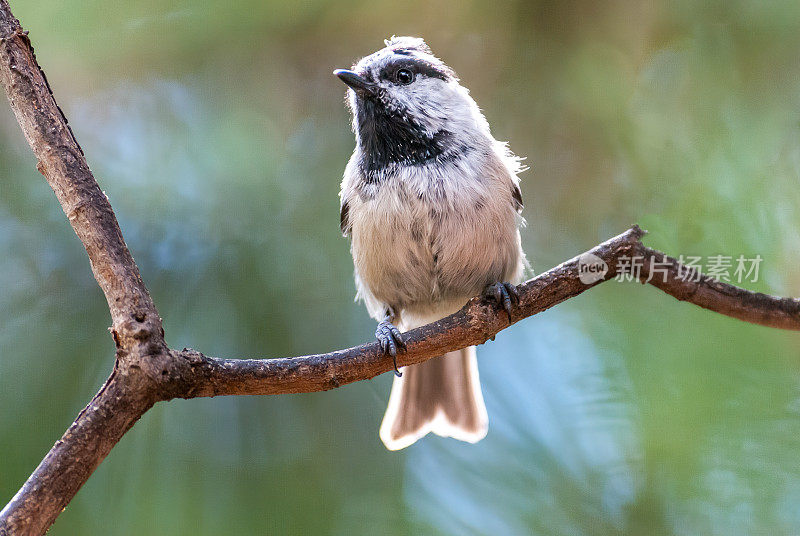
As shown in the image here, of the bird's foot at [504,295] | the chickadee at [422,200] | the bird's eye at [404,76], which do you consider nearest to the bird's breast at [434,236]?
the chickadee at [422,200]

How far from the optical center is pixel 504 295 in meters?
1.50

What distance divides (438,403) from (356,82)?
89 cm

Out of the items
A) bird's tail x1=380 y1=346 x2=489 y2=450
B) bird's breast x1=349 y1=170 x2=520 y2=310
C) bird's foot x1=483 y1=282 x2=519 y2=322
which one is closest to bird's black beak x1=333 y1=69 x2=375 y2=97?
bird's breast x1=349 y1=170 x2=520 y2=310

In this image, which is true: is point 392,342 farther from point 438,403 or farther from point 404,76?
point 404,76

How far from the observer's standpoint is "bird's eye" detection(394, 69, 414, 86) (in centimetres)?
180

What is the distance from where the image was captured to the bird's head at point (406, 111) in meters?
1.73

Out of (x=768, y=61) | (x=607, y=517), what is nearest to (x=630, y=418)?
(x=607, y=517)

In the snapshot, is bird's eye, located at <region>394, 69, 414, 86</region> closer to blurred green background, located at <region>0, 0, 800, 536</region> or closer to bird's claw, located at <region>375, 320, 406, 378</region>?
blurred green background, located at <region>0, 0, 800, 536</region>

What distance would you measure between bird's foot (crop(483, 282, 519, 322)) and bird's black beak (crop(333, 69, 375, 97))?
58 cm

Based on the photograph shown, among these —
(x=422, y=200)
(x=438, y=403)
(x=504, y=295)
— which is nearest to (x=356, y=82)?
(x=422, y=200)

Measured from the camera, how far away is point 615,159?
1695 mm

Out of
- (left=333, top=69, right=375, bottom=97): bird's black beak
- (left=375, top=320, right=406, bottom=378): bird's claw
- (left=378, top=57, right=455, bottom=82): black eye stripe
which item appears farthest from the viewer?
(left=378, top=57, right=455, bottom=82): black eye stripe

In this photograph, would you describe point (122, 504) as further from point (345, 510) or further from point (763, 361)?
point (763, 361)

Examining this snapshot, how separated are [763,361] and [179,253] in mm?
1241
